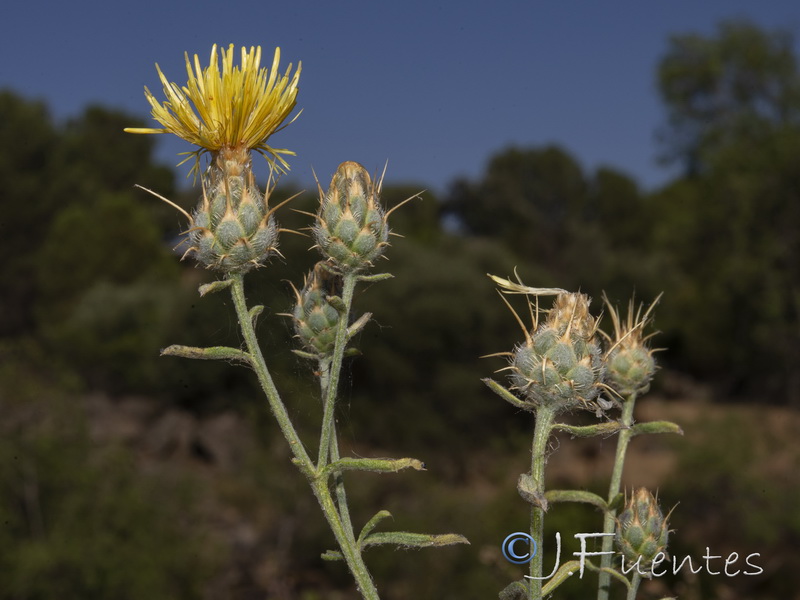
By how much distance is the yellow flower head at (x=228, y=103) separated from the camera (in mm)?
2104

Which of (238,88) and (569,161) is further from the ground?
(569,161)

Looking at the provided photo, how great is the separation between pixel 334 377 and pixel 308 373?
2.36ft

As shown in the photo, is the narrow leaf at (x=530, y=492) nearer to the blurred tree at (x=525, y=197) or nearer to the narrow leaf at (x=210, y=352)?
the narrow leaf at (x=210, y=352)

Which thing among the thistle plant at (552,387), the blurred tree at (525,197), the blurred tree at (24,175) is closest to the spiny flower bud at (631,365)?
the thistle plant at (552,387)

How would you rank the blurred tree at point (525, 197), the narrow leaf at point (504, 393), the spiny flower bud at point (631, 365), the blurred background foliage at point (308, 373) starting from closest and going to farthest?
the narrow leaf at point (504, 393)
the spiny flower bud at point (631, 365)
the blurred background foliage at point (308, 373)
the blurred tree at point (525, 197)

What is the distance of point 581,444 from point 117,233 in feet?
37.0

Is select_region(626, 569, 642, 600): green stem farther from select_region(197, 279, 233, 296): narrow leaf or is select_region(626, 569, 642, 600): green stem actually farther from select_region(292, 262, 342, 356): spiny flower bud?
select_region(197, 279, 233, 296): narrow leaf

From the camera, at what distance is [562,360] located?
6.04ft

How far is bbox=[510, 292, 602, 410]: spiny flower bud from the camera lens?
184 centimetres

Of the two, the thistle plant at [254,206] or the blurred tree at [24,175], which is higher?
the blurred tree at [24,175]

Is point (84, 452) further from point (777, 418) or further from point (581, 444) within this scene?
point (777, 418)

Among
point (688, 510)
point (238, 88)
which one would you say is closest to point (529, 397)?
A: point (238, 88)

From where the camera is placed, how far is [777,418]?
20.1m

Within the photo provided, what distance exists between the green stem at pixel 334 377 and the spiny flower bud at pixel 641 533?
828mm
